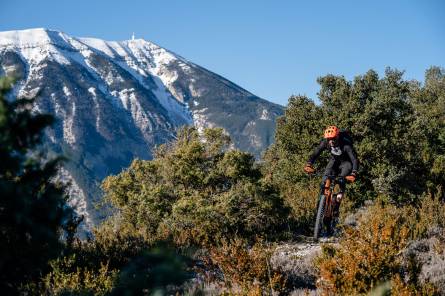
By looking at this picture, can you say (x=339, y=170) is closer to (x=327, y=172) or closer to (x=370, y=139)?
(x=327, y=172)

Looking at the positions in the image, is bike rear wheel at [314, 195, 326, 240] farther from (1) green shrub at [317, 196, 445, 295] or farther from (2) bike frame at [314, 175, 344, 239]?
(1) green shrub at [317, 196, 445, 295]

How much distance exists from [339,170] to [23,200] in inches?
314

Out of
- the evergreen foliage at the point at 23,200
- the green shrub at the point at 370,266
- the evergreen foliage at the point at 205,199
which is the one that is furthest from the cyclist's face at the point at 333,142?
the evergreen foliage at the point at 23,200

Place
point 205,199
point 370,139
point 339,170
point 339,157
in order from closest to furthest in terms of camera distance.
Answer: point 205,199, point 339,157, point 339,170, point 370,139

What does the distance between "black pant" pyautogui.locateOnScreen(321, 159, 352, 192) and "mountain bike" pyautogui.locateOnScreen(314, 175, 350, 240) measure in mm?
111

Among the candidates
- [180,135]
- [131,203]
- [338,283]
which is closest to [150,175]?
[131,203]

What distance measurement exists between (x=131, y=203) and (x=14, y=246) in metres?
8.38

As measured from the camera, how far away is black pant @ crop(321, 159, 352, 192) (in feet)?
31.3

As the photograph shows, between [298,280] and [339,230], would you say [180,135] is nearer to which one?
[339,230]

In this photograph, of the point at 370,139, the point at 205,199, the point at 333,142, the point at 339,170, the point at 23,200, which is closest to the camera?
the point at 23,200

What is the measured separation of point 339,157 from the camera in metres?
9.86

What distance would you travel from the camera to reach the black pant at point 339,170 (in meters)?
9.54

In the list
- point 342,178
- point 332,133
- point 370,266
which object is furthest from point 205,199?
point 370,266

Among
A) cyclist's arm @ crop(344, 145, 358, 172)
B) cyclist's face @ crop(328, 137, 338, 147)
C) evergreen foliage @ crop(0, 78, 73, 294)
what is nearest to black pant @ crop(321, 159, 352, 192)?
cyclist's arm @ crop(344, 145, 358, 172)
